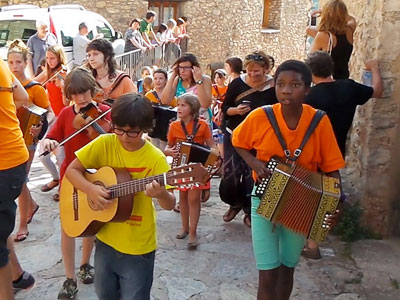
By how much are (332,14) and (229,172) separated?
174 cm

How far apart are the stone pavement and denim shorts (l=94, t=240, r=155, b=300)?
89 cm

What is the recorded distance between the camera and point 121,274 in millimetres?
2865

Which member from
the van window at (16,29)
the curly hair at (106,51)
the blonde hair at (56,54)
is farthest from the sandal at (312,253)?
the van window at (16,29)

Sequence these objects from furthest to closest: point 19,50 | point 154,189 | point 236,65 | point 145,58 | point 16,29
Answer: point 145,58 → point 16,29 → point 236,65 → point 19,50 → point 154,189

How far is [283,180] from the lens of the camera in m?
2.93

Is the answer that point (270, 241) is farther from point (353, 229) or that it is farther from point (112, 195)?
point (353, 229)

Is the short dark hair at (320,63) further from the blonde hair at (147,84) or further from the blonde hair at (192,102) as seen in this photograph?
the blonde hair at (147,84)

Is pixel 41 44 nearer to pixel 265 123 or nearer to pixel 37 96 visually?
pixel 37 96

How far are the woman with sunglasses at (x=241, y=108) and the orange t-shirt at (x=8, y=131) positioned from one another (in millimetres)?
1938

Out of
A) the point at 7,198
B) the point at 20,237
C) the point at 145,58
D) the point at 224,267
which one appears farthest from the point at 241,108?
the point at 145,58

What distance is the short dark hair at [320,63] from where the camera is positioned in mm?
4094

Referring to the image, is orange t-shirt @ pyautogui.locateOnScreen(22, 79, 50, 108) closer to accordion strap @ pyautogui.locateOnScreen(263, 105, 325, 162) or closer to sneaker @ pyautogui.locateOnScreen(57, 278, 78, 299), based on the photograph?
sneaker @ pyautogui.locateOnScreen(57, 278, 78, 299)

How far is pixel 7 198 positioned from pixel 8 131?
40 cm

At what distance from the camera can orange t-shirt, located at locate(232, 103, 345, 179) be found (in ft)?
10.0
